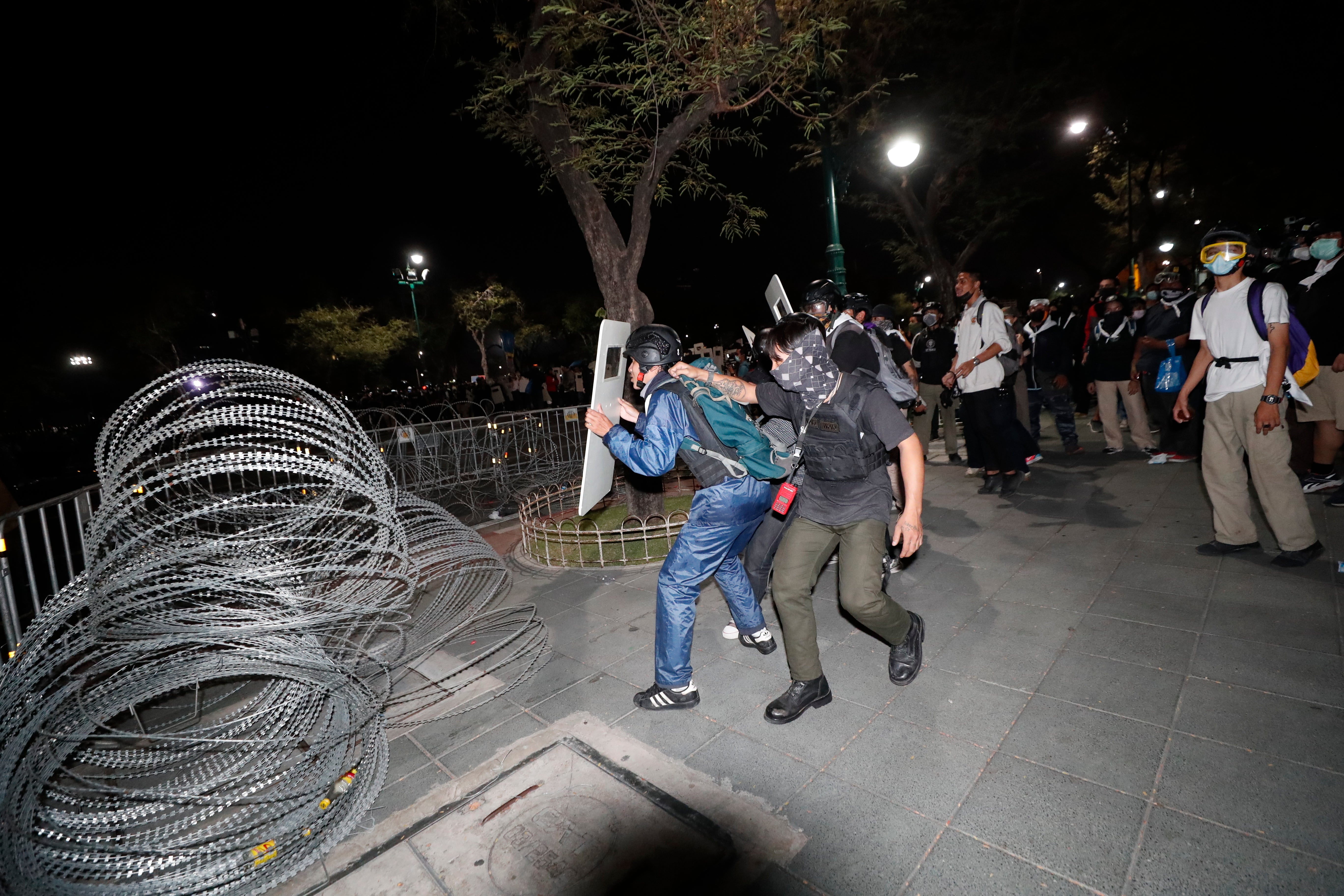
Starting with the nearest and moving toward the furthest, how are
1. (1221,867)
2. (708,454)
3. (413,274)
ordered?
(1221,867), (708,454), (413,274)

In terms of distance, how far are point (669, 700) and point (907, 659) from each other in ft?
4.54

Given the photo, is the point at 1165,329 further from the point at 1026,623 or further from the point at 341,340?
the point at 341,340

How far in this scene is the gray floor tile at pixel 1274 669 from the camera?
2912 mm

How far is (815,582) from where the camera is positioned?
3238 mm

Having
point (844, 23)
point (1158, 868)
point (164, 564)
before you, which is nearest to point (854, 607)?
point (1158, 868)

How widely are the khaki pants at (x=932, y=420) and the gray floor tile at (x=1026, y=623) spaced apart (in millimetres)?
5204

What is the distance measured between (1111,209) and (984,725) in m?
35.0

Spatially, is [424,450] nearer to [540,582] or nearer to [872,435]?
[540,582]

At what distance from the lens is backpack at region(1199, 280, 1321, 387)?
13.4 ft

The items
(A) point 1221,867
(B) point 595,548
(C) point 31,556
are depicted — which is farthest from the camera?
(B) point 595,548

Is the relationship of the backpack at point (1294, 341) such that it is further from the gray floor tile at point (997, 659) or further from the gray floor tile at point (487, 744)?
the gray floor tile at point (487, 744)

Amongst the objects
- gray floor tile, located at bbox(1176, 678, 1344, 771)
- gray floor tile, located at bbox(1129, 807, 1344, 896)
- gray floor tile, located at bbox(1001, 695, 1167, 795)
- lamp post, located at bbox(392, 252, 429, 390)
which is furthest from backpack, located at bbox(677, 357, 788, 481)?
lamp post, located at bbox(392, 252, 429, 390)

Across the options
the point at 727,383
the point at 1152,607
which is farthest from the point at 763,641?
the point at 1152,607

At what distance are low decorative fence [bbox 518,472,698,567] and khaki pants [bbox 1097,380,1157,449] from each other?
20.0 feet
